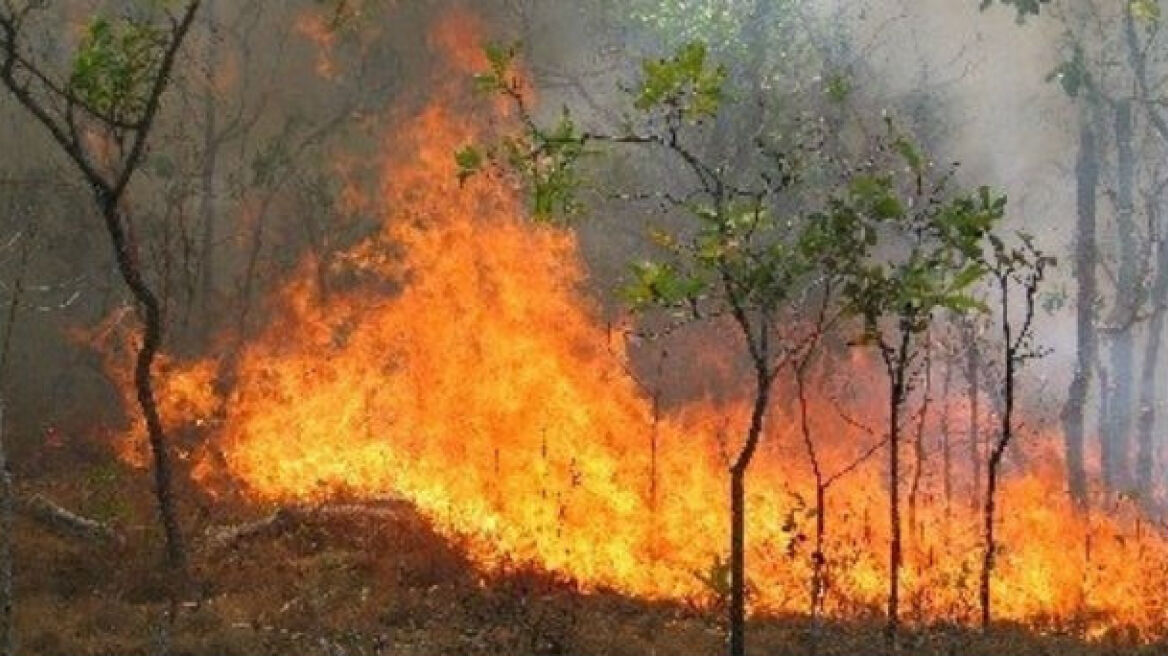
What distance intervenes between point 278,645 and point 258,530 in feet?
12.8

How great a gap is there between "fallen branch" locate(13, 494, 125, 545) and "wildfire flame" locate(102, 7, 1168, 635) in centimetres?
324

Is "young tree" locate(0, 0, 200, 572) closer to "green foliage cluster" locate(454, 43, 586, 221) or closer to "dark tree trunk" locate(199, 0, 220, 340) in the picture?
"green foliage cluster" locate(454, 43, 586, 221)

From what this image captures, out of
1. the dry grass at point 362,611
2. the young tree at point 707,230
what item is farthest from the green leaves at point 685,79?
the dry grass at point 362,611

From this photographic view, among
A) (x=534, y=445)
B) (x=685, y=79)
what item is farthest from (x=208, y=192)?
(x=685, y=79)

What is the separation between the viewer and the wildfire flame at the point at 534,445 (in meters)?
14.9

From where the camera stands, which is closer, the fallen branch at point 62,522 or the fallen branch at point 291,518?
the fallen branch at point 62,522

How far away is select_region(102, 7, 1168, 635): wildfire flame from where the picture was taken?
14898mm

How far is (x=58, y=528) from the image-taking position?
1452 centimetres

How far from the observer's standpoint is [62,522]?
14547mm

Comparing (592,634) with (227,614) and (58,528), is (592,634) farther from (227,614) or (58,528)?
(58,528)

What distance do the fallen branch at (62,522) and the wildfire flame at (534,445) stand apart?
10.6 ft

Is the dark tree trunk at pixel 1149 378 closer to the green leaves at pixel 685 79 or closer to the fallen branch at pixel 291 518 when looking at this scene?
the fallen branch at pixel 291 518

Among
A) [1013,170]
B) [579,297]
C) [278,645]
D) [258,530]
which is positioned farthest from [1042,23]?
[278,645]

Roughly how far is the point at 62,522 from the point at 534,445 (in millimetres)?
6812
